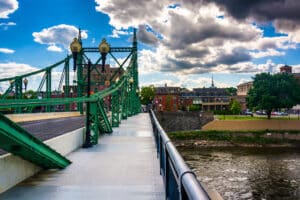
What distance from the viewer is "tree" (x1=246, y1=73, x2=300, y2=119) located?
60.4 metres

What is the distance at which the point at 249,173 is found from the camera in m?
29.7

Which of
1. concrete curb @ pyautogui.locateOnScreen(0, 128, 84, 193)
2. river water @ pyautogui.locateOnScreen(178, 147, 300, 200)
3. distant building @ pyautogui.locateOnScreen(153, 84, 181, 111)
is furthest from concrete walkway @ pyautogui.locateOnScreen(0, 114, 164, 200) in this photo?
distant building @ pyautogui.locateOnScreen(153, 84, 181, 111)

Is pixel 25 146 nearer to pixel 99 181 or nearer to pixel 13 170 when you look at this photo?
pixel 13 170

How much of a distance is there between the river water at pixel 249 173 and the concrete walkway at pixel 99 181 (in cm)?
1188

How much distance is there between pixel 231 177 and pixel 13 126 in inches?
1005

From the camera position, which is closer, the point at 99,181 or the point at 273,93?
the point at 99,181

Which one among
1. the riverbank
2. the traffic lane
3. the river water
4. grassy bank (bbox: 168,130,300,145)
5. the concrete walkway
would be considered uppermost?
the traffic lane

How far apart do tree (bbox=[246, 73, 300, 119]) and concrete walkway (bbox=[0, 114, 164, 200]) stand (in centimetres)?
5570

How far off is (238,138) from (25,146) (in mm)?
51178

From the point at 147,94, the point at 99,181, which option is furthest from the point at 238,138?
the point at 99,181

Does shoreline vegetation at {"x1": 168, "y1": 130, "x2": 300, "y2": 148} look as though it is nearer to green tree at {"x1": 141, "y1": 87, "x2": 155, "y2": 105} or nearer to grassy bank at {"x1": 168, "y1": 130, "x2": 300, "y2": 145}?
grassy bank at {"x1": 168, "y1": 130, "x2": 300, "y2": 145}

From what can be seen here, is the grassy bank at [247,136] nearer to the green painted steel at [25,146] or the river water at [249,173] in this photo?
the river water at [249,173]

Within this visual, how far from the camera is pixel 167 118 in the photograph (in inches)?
2395

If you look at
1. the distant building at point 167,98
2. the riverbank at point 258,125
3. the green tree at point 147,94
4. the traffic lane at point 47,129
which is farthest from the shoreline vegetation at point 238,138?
the green tree at point 147,94
